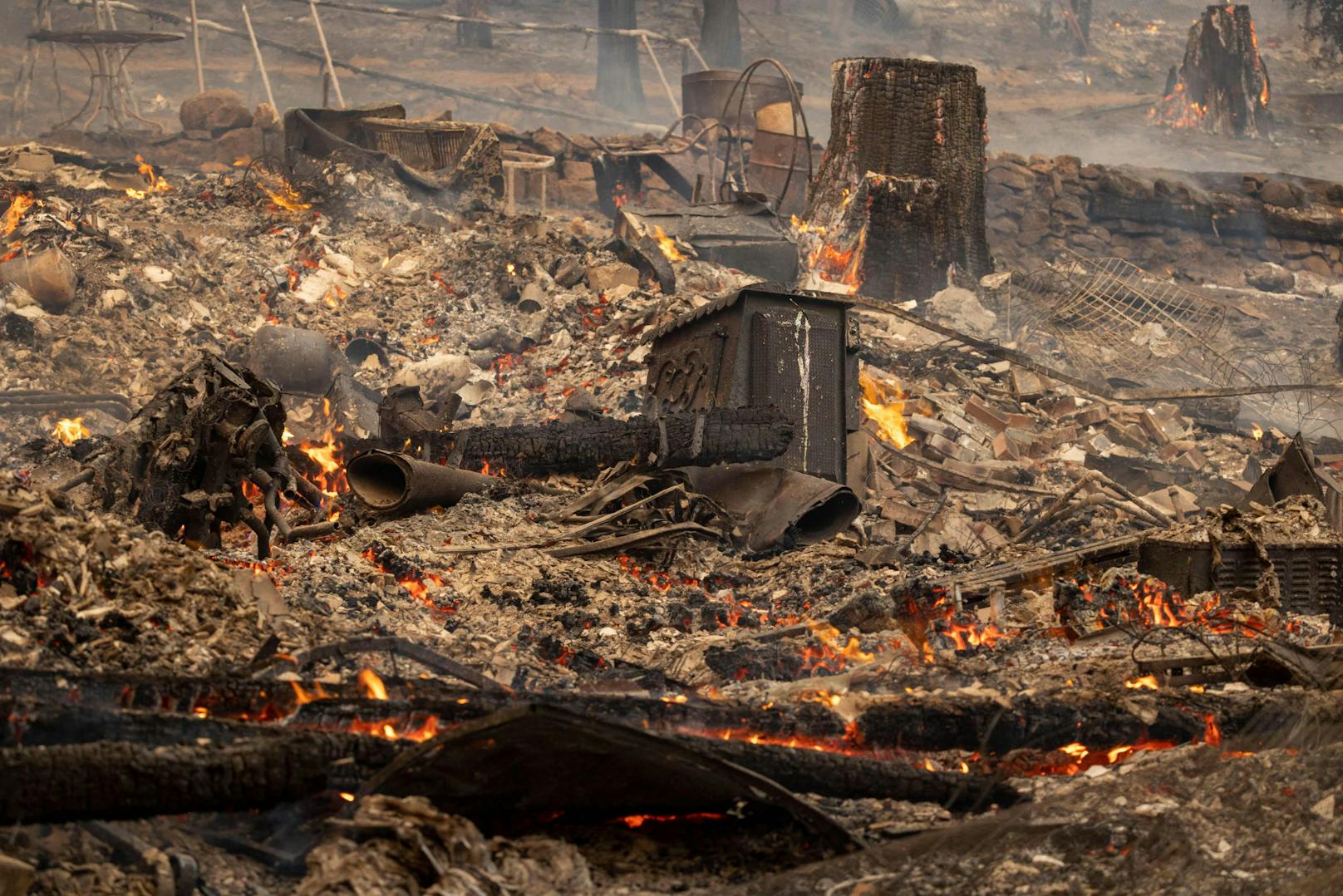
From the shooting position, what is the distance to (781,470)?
8.19 m

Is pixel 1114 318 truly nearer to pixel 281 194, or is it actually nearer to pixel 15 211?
pixel 281 194

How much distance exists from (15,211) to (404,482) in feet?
26.5

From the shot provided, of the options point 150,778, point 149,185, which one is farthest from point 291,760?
point 149,185

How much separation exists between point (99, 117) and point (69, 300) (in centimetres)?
1306

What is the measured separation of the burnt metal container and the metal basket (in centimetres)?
1202

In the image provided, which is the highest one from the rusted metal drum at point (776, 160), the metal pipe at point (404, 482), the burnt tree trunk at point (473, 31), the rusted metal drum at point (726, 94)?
the burnt tree trunk at point (473, 31)

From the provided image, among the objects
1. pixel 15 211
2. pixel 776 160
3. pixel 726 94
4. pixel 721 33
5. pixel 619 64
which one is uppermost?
pixel 721 33

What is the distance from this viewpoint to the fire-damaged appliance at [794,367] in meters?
8.73

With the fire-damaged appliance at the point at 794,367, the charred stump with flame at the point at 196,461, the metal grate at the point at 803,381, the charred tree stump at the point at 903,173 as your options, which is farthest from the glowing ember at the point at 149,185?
the charred stump with flame at the point at 196,461

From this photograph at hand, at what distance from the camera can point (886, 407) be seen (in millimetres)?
10773

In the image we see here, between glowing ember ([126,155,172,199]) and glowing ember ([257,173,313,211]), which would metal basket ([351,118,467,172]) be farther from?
glowing ember ([126,155,172,199])

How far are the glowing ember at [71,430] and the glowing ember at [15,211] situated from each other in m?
3.28

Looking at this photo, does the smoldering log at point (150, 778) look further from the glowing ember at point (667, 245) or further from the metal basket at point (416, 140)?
the metal basket at point (416, 140)

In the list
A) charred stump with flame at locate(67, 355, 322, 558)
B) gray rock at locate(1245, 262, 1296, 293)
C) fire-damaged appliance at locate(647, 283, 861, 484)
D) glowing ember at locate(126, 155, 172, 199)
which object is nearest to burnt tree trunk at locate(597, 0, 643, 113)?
glowing ember at locate(126, 155, 172, 199)
